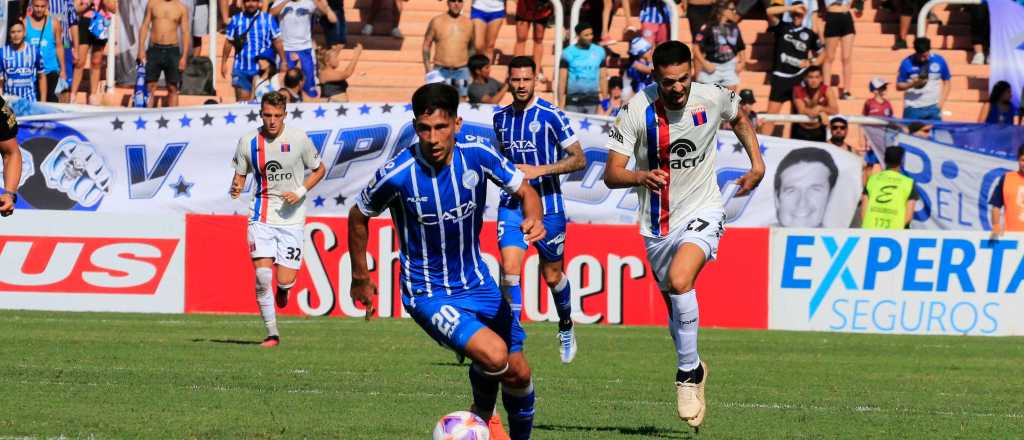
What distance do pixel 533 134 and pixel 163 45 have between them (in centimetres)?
1144

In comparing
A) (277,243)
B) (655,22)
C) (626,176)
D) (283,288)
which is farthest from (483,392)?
(655,22)

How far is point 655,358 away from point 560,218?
1.82 metres

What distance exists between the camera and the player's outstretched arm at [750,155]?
10297mm

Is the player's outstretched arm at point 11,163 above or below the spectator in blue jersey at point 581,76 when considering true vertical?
above

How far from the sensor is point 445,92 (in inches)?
309

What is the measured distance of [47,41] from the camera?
75.3 ft

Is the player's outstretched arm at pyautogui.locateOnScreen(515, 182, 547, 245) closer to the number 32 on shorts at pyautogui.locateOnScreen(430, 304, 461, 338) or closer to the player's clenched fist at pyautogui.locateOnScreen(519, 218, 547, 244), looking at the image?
the player's clenched fist at pyautogui.locateOnScreen(519, 218, 547, 244)

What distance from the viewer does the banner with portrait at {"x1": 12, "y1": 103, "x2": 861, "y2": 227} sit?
21.0 metres

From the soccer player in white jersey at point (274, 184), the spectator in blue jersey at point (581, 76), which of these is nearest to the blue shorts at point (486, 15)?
the spectator in blue jersey at point (581, 76)

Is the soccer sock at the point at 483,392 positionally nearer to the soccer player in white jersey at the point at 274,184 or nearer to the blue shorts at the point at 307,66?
the soccer player in white jersey at the point at 274,184

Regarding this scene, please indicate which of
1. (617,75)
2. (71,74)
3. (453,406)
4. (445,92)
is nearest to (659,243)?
(453,406)

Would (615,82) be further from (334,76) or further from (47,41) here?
(47,41)

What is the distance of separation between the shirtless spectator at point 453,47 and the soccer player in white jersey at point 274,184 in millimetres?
7175

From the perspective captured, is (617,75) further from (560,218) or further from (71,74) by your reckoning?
(560,218)
